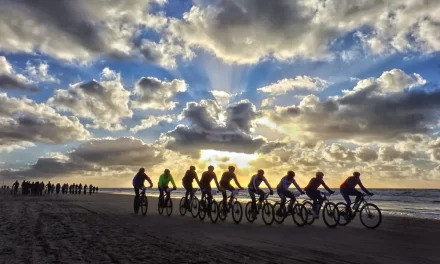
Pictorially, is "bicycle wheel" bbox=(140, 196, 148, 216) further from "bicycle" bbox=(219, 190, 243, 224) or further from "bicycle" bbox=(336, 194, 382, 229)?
"bicycle" bbox=(336, 194, 382, 229)

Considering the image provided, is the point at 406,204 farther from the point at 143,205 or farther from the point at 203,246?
the point at 203,246

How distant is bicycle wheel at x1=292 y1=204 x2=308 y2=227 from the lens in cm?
1555

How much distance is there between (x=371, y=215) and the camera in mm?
14812

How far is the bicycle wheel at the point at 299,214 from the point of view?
1555 centimetres

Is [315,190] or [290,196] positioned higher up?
[315,190]

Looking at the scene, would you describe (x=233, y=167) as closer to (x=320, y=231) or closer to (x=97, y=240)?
(x=320, y=231)

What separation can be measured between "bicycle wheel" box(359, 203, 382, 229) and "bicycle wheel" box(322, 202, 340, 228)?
1005 mm

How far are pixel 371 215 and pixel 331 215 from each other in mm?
1539

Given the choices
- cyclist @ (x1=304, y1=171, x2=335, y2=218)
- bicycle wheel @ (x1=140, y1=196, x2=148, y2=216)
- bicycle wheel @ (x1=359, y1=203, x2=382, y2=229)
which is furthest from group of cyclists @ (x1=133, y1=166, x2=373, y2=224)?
bicycle wheel @ (x1=140, y1=196, x2=148, y2=216)

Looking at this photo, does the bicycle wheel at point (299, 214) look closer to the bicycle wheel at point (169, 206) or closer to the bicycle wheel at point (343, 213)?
the bicycle wheel at point (343, 213)

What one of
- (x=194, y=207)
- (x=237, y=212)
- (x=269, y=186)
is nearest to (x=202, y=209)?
(x=194, y=207)

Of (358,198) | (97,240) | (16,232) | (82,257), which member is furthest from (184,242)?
(358,198)

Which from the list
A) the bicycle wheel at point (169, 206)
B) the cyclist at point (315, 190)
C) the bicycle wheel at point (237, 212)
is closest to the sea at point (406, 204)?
the cyclist at point (315, 190)

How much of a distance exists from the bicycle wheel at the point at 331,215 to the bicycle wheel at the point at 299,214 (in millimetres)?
807
